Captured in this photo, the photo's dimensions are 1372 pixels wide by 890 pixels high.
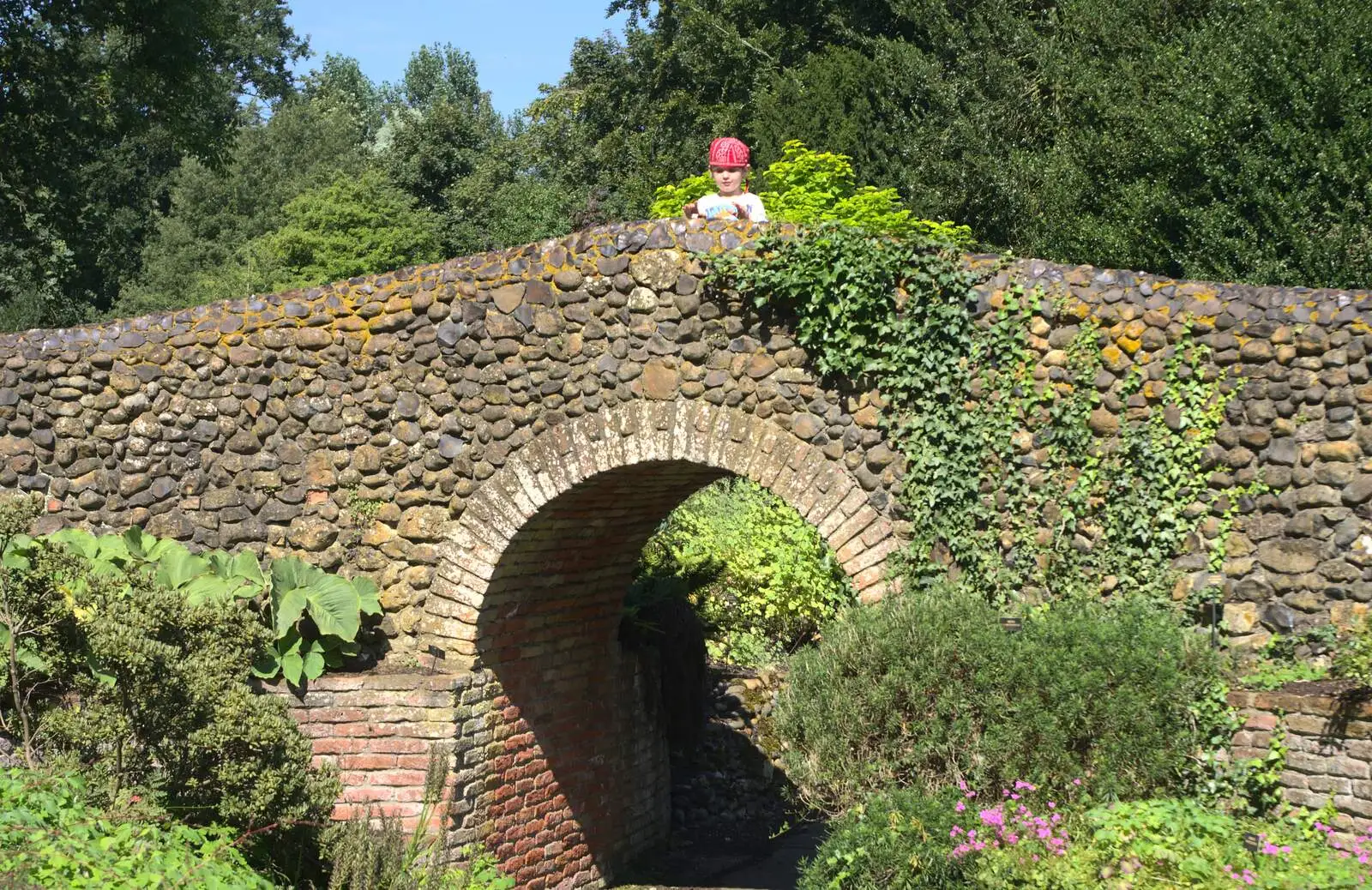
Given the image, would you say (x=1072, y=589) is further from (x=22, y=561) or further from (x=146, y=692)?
(x=22, y=561)

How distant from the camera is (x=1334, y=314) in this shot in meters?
5.95

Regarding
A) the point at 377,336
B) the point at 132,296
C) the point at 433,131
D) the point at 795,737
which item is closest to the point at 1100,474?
the point at 795,737

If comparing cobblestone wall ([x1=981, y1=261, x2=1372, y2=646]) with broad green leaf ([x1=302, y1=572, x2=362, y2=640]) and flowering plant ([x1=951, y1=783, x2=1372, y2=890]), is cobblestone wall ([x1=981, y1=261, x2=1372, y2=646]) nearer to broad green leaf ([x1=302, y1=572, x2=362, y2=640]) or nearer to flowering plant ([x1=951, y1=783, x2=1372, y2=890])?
flowering plant ([x1=951, y1=783, x2=1372, y2=890])

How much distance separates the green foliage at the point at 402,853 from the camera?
705 centimetres

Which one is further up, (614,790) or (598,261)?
(598,261)

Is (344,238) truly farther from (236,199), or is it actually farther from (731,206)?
(731,206)

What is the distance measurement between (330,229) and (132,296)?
24.9 ft

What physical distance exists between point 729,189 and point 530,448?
1.98m

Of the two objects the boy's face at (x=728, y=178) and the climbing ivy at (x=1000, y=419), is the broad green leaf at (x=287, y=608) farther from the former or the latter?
the boy's face at (x=728, y=178)

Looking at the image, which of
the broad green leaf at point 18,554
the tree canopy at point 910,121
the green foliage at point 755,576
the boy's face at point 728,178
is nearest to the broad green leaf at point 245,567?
the broad green leaf at point 18,554

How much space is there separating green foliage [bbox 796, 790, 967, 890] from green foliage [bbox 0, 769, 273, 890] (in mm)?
2857

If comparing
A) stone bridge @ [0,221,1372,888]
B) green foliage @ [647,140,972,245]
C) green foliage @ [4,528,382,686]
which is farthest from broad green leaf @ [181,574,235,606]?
green foliage @ [647,140,972,245]

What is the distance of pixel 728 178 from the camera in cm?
787

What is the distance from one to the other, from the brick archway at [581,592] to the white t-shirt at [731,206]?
48.0 inches
